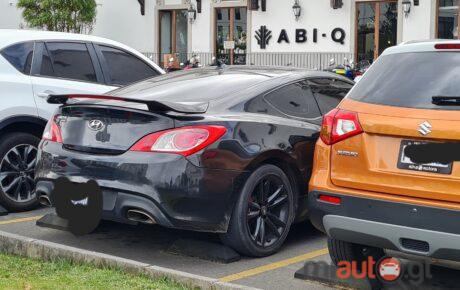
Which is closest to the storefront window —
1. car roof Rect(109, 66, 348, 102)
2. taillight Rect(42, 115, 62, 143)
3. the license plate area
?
car roof Rect(109, 66, 348, 102)

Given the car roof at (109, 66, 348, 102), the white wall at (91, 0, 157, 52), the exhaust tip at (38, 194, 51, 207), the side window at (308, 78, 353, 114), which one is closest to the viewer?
the exhaust tip at (38, 194, 51, 207)

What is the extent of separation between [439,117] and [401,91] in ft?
1.14

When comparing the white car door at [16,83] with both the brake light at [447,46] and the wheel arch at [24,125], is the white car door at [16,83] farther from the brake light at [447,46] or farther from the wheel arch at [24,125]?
the brake light at [447,46]

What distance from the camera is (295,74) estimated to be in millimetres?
6195

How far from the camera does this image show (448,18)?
21.7 metres

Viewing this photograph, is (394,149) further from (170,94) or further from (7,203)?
(7,203)

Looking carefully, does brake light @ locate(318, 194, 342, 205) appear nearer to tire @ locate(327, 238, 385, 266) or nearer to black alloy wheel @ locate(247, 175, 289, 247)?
tire @ locate(327, 238, 385, 266)

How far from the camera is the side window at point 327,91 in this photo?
629cm

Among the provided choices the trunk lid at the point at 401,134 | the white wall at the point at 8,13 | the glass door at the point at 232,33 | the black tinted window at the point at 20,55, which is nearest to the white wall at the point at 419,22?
the glass door at the point at 232,33

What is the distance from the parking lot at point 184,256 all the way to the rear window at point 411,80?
1.28 m

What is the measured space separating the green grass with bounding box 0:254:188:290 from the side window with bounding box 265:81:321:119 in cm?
190

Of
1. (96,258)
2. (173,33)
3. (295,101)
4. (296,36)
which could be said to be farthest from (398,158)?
(173,33)

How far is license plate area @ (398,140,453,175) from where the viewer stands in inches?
154

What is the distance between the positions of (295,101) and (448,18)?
56.3ft
